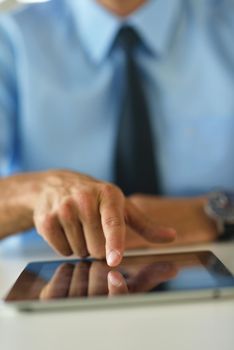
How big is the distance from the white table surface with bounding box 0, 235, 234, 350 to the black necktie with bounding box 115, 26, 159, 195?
52 centimetres

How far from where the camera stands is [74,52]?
1.14 metres

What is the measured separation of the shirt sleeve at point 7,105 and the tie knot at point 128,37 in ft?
0.74

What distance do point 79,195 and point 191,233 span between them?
253mm

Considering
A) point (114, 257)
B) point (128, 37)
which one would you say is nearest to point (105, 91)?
point (128, 37)

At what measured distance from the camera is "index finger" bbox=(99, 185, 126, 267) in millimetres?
588

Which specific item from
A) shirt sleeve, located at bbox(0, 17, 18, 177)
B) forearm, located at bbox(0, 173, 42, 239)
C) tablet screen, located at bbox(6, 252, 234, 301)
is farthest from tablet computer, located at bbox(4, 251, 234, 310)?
shirt sleeve, located at bbox(0, 17, 18, 177)

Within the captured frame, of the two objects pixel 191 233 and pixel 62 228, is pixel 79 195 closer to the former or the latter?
pixel 62 228

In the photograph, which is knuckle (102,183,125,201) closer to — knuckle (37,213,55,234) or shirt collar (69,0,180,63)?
knuckle (37,213,55,234)

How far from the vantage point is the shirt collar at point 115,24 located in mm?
1121

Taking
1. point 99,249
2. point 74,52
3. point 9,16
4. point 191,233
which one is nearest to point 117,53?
point 74,52

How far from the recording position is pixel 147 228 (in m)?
0.70

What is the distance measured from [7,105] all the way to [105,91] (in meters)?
0.20

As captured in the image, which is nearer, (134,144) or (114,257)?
(114,257)

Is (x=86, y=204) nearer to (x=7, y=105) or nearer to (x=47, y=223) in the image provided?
(x=47, y=223)
